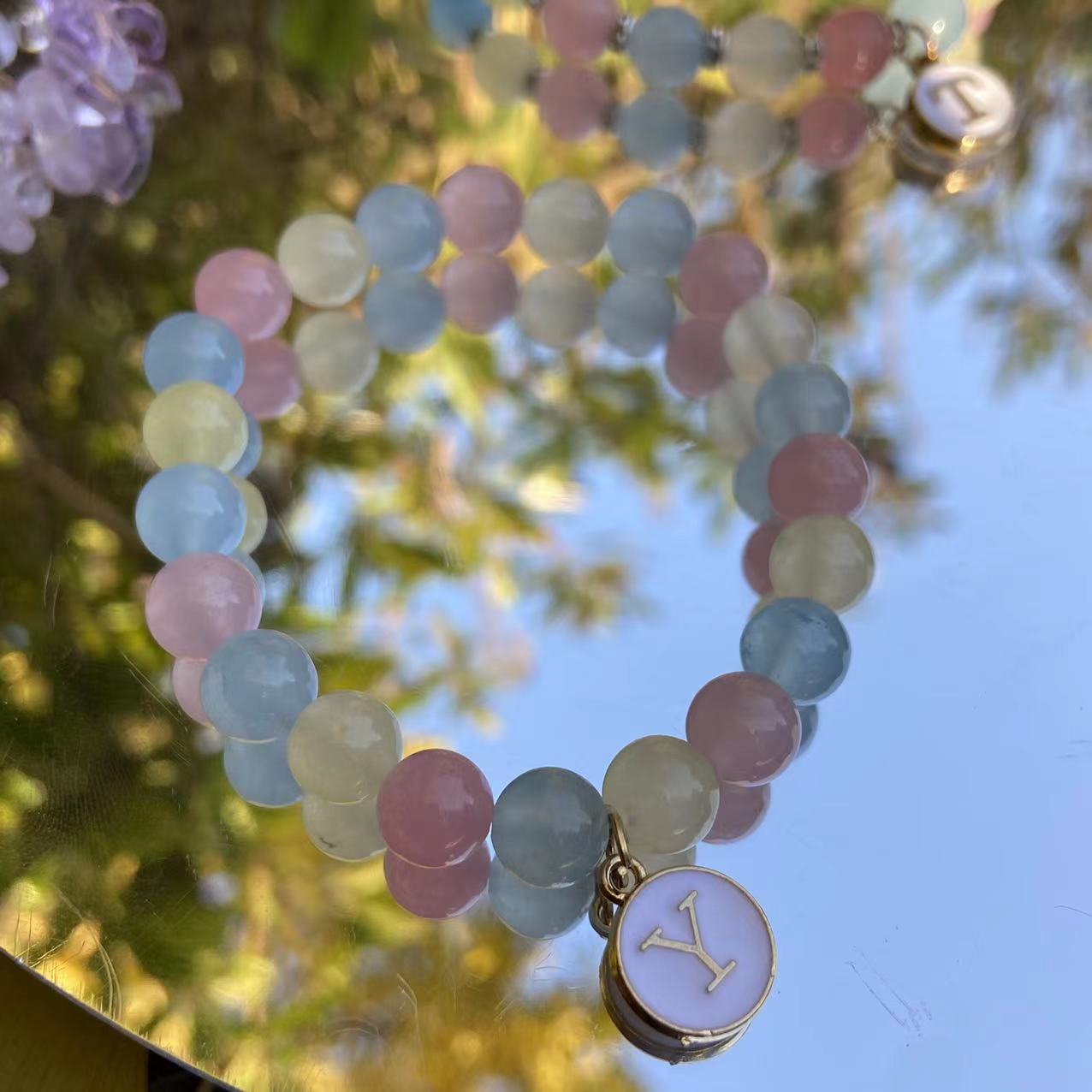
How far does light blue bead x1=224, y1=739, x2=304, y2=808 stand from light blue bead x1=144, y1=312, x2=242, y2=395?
0.24 m

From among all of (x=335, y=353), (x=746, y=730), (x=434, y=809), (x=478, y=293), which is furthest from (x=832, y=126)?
(x=434, y=809)

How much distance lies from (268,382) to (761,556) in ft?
1.14

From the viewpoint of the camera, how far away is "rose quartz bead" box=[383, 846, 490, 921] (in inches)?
26.7

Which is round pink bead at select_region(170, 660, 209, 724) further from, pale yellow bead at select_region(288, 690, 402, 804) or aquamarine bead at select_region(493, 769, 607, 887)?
aquamarine bead at select_region(493, 769, 607, 887)

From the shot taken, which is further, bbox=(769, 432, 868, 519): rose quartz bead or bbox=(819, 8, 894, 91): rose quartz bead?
bbox=(819, 8, 894, 91): rose quartz bead

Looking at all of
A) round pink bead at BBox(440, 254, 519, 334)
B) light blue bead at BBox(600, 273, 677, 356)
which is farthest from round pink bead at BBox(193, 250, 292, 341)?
light blue bead at BBox(600, 273, 677, 356)

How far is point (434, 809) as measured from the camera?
63cm

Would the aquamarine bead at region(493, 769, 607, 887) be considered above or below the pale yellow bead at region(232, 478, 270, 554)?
below

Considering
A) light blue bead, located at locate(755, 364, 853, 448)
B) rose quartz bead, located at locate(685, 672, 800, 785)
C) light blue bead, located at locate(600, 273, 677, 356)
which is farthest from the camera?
light blue bead, located at locate(600, 273, 677, 356)

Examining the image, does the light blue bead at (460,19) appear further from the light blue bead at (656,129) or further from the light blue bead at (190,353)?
the light blue bead at (190,353)

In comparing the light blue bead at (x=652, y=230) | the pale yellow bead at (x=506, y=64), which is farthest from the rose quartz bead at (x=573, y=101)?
the light blue bead at (x=652, y=230)

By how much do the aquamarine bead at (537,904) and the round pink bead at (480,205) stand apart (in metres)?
0.45

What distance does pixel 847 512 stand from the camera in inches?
31.0

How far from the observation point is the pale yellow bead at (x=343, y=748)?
66cm
